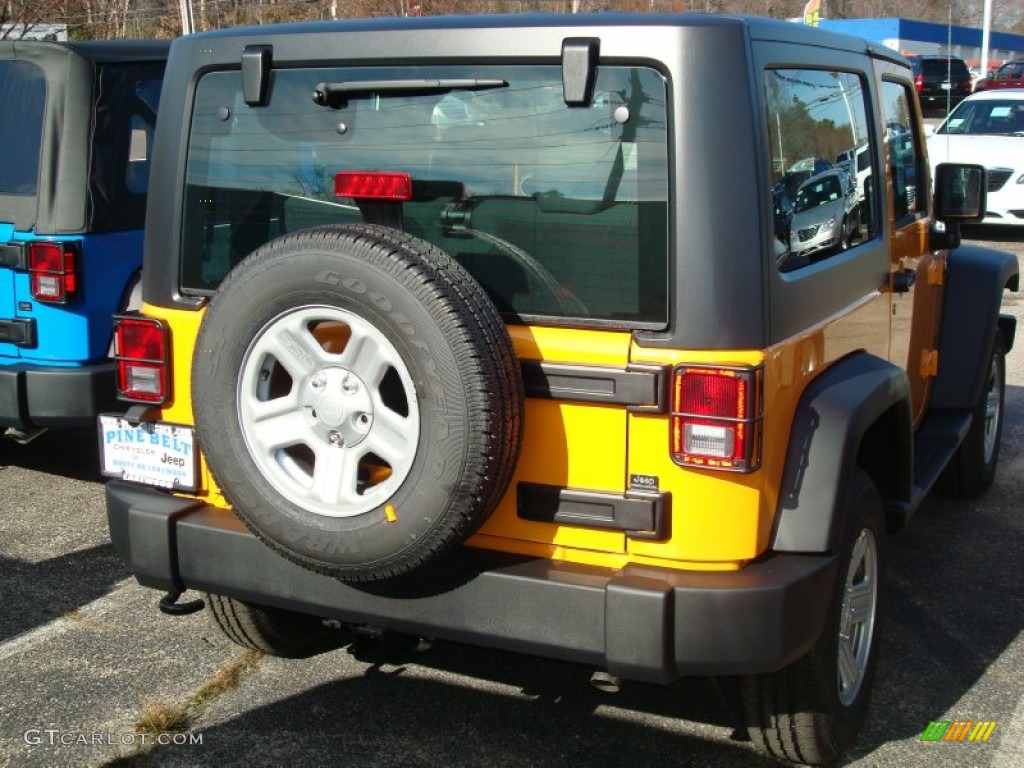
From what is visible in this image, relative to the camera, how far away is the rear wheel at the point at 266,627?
3.73 meters

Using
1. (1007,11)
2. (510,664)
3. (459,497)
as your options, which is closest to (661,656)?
(459,497)

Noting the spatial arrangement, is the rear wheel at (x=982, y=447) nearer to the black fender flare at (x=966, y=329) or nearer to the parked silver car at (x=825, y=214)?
the black fender flare at (x=966, y=329)

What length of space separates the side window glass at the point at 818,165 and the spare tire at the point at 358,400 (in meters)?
0.79

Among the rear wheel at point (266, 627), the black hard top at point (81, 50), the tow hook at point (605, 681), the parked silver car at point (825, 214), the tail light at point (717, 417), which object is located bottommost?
the rear wheel at point (266, 627)

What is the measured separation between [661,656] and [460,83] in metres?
1.43

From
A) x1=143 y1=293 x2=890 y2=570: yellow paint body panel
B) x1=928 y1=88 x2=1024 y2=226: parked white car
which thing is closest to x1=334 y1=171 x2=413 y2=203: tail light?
x1=143 y1=293 x2=890 y2=570: yellow paint body panel

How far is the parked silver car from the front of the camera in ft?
10.4

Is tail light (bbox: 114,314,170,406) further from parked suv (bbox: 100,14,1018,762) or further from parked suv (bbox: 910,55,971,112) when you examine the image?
parked suv (bbox: 910,55,971,112)

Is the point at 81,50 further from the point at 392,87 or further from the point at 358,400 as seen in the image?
the point at 358,400

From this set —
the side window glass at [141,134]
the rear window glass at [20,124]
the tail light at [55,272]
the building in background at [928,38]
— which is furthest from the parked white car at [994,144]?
the building in background at [928,38]

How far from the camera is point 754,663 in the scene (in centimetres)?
279

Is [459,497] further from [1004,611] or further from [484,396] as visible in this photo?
[1004,611]

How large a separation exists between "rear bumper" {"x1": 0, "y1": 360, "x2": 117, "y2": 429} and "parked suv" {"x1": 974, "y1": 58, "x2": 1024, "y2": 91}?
88.7ft

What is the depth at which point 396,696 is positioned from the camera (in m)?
3.72
